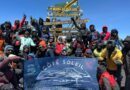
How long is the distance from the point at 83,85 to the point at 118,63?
174cm

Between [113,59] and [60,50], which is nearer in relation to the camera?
[113,59]

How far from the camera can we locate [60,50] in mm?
14836

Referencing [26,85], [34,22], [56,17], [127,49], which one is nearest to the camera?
[26,85]

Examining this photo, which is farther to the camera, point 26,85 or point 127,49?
point 127,49

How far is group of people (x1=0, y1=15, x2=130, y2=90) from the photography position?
420 inches

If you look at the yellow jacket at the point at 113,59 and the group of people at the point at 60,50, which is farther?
the yellow jacket at the point at 113,59

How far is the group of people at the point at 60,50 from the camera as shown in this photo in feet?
35.0

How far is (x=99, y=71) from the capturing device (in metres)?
10.8

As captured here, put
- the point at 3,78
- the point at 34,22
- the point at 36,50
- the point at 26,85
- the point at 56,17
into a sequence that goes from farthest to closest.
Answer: the point at 56,17 → the point at 34,22 → the point at 36,50 → the point at 26,85 → the point at 3,78

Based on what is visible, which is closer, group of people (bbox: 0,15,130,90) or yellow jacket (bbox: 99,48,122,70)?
group of people (bbox: 0,15,130,90)

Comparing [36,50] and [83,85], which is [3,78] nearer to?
[83,85]

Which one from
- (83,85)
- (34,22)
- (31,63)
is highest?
(34,22)

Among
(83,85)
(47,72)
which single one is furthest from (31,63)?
(83,85)

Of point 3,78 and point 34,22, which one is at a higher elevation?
point 34,22
